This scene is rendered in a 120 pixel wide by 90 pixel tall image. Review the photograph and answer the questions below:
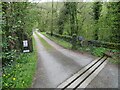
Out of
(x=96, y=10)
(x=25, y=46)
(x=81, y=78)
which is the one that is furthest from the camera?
(x=96, y=10)

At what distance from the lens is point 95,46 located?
57.1 ft

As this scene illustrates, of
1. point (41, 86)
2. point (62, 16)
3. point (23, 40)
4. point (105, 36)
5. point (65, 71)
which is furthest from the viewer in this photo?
point (62, 16)

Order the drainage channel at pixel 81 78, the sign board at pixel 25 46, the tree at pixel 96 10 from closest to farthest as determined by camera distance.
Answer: the drainage channel at pixel 81 78
the sign board at pixel 25 46
the tree at pixel 96 10

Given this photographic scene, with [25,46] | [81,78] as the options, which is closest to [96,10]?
[25,46]

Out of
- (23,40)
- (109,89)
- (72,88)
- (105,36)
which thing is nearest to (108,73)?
(109,89)

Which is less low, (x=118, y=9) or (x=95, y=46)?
(x=118, y=9)

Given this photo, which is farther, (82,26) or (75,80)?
(82,26)

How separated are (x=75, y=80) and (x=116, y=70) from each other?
11.3ft

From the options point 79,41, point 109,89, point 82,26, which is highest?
point 82,26

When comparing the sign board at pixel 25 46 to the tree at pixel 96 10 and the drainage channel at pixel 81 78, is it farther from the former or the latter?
the tree at pixel 96 10

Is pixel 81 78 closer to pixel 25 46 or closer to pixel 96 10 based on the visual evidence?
pixel 25 46

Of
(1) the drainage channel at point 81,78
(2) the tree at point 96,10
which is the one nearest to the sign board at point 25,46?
(1) the drainage channel at point 81,78

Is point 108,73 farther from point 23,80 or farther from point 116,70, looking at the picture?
point 23,80

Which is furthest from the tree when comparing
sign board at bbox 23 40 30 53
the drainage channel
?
the drainage channel
